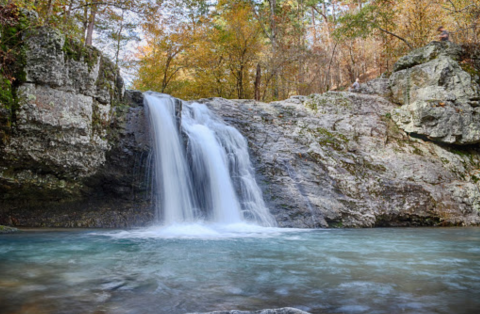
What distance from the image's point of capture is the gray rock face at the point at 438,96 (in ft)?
32.8

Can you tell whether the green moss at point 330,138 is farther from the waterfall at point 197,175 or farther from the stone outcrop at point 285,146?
the waterfall at point 197,175

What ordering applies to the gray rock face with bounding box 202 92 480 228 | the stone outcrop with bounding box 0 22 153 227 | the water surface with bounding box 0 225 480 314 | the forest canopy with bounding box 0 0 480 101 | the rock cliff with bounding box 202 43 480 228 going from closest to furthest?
the water surface with bounding box 0 225 480 314 → the stone outcrop with bounding box 0 22 153 227 → the gray rock face with bounding box 202 92 480 228 → the rock cliff with bounding box 202 43 480 228 → the forest canopy with bounding box 0 0 480 101

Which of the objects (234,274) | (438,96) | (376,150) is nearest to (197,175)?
(234,274)

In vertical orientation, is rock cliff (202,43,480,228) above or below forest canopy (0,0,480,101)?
below

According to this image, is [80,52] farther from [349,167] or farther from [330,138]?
[349,167]

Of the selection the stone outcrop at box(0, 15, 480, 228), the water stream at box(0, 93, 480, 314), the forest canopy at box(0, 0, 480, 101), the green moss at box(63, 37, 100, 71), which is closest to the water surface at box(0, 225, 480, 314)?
the water stream at box(0, 93, 480, 314)

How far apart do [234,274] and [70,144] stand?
4829 millimetres

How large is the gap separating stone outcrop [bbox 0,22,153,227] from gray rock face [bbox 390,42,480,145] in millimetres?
8287

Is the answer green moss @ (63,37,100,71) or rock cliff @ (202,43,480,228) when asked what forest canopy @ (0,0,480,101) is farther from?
green moss @ (63,37,100,71)

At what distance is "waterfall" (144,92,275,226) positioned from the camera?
796 cm

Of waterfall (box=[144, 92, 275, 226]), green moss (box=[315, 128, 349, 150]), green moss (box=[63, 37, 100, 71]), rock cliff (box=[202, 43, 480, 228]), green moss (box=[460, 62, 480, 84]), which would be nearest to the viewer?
green moss (box=[63, 37, 100, 71])

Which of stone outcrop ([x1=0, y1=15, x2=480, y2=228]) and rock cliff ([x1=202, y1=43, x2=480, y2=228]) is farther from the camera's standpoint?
rock cliff ([x1=202, y1=43, x2=480, y2=228])

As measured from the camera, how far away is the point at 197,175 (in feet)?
27.6

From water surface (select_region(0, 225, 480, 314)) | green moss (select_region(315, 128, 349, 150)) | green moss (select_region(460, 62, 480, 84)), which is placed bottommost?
water surface (select_region(0, 225, 480, 314))
